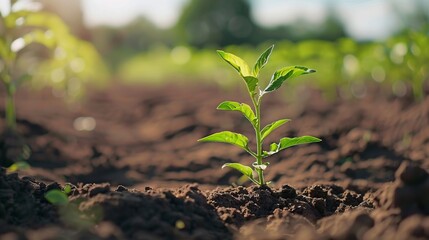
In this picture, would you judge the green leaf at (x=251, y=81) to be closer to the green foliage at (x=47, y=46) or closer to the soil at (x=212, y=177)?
the soil at (x=212, y=177)

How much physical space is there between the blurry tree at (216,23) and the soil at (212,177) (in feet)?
129

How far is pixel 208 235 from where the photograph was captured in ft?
6.99

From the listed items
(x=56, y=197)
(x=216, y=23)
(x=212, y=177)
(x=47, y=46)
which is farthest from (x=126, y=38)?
(x=56, y=197)

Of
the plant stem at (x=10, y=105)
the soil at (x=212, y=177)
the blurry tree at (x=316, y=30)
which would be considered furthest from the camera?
the blurry tree at (x=316, y=30)

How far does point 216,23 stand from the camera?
51969 millimetres

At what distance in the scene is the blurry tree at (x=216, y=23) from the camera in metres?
49.0

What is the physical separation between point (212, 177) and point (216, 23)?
4826cm

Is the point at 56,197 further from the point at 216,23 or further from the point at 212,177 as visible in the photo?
the point at 216,23

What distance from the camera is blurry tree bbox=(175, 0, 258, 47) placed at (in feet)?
161

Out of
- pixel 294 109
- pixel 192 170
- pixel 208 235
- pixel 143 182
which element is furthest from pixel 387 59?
pixel 208 235

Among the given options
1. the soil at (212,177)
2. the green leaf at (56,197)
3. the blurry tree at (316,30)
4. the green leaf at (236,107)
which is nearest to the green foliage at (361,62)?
the green leaf at (236,107)

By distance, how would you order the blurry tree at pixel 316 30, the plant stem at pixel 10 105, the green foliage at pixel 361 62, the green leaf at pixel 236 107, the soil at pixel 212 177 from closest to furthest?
the soil at pixel 212 177
the green leaf at pixel 236 107
the plant stem at pixel 10 105
the green foliage at pixel 361 62
the blurry tree at pixel 316 30

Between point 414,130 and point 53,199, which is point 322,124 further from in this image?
point 53,199

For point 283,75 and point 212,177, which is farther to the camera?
point 212,177
